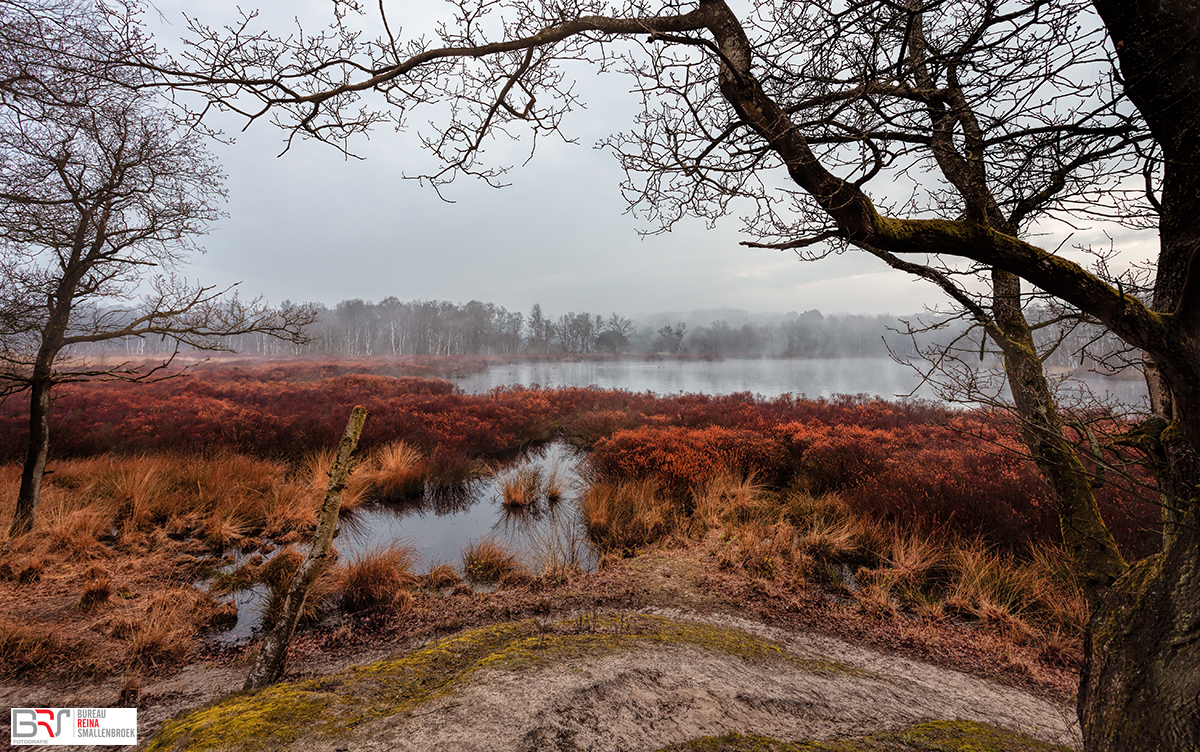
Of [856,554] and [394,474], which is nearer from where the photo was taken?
[856,554]

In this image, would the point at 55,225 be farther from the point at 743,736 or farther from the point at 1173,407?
the point at 1173,407

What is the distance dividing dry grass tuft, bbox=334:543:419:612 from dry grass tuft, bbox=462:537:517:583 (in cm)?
64

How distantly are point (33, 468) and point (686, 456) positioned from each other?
343 inches

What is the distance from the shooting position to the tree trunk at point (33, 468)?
4543 millimetres

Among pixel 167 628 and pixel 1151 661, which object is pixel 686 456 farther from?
pixel 167 628

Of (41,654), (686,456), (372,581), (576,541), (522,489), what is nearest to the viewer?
(41,654)

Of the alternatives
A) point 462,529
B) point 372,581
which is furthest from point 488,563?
point 462,529

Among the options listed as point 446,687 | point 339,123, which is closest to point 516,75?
point 339,123

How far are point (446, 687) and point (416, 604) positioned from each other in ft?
7.07

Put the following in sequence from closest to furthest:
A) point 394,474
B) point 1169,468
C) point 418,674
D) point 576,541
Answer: point 1169,468 < point 418,674 < point 576,541 < point 394,474

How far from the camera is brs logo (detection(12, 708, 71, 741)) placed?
220cm

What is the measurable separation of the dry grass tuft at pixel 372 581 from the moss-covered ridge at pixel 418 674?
1.57 m

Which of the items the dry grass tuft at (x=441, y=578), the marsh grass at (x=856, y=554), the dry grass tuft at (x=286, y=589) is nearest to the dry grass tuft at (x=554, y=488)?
the marsh grass at (x=856, y=554)

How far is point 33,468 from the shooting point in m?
4.75
